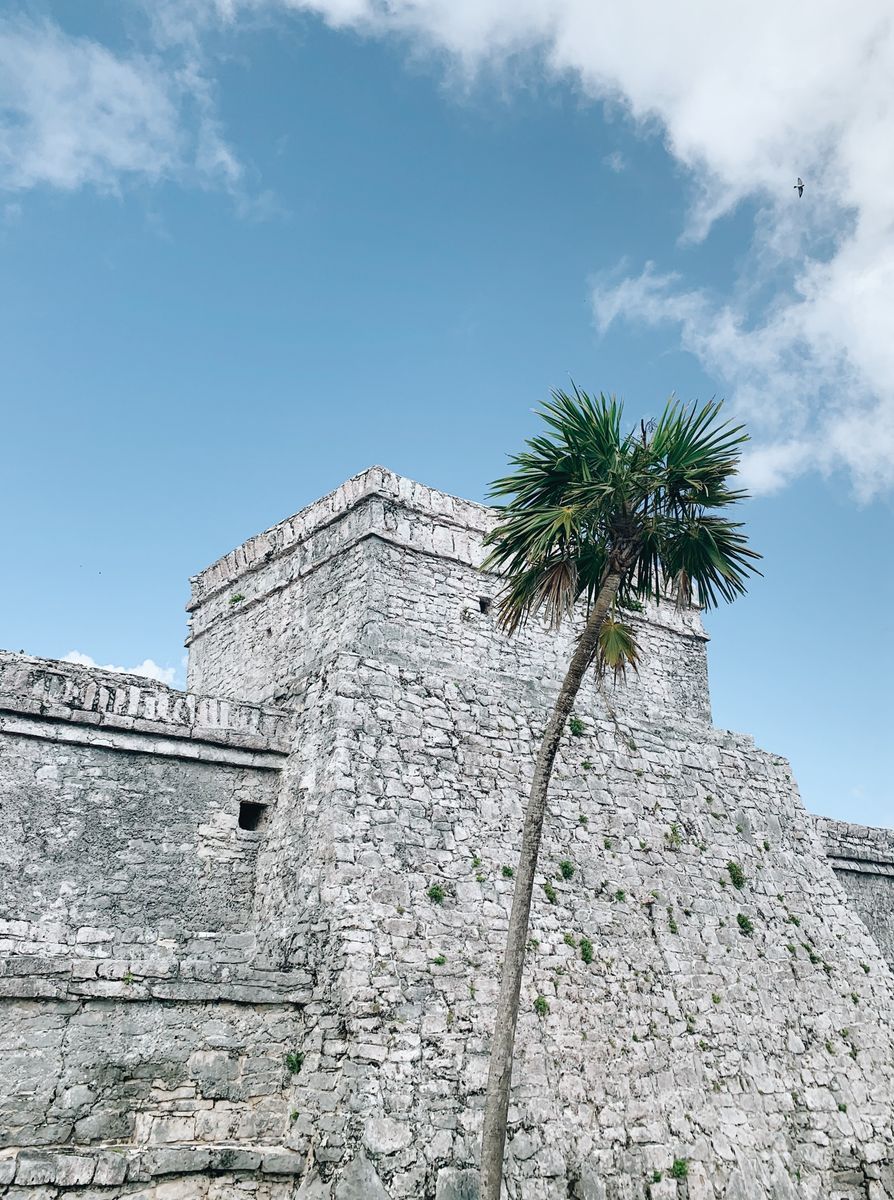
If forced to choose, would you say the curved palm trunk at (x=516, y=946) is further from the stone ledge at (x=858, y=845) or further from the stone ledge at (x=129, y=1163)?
the stone ledge at (x=858, y=845)

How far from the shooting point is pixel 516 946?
852cm

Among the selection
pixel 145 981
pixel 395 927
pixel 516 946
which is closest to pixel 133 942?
pixel 145 981

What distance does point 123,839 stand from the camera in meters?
10.5

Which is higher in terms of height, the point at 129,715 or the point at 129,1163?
the point at 129,715

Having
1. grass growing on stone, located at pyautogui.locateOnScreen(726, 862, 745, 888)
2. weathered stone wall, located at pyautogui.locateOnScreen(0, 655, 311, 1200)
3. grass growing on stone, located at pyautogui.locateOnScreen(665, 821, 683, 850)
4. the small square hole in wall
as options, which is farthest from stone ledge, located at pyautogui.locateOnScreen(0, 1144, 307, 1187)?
grass growing on stone, located at pyautogui.locateOnScreen(726, 862, 745, 888)

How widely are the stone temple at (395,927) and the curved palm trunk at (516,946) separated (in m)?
1.06

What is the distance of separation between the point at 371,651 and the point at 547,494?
10.2ft

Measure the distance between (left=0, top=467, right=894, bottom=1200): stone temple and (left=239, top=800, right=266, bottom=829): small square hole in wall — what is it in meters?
0.11

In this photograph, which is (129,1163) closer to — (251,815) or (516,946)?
(516,946)

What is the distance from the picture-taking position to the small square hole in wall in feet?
38.0

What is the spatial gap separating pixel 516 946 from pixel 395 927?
69.2 inches

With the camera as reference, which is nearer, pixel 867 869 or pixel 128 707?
pixel 128 707

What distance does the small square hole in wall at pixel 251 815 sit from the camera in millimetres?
11586

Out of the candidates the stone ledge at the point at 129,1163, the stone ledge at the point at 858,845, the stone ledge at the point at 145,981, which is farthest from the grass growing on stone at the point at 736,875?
the stone ledge at the point at 129,1163
